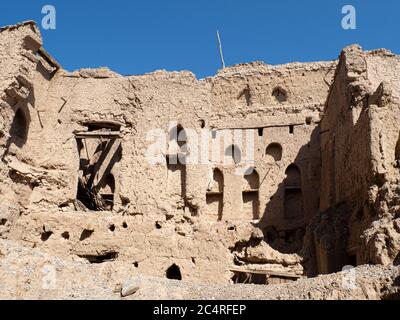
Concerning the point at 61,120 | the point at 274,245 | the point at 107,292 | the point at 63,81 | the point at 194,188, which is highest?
the point at 63,81

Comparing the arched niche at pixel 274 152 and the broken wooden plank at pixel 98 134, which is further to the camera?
the arched niche at pixel 274 152

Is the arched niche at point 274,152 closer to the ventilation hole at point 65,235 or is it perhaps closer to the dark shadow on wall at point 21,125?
the ventilation hole at point 65,235

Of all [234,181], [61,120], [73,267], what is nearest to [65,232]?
[61,120]

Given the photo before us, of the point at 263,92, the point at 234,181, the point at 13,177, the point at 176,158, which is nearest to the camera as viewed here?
the point at 13,177

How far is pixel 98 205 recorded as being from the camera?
24.1 meters

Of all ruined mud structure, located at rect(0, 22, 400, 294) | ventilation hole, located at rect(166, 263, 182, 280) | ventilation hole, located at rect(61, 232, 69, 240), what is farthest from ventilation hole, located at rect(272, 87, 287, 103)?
ventilation hole, located at rect(61, 232, 69, 240)

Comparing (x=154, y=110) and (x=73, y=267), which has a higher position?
(x=154, y=110)

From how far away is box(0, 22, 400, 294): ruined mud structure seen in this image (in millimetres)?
16969

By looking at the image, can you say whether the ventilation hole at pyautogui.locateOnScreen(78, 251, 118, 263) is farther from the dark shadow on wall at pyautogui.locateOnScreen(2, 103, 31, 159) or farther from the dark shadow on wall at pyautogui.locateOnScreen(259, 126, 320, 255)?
the dark shadow on wall at pyautogui.locateOnScreen(259, 126, 320, 255)

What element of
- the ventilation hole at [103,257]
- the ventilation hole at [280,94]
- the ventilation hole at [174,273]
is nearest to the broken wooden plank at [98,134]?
the ventilation hole at [103,257]

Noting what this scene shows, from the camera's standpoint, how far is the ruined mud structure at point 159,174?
1697cm

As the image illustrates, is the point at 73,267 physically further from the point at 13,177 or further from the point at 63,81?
the point at 63,81

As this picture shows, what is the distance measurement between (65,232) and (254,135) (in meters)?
10.5

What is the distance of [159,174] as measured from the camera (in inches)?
805
